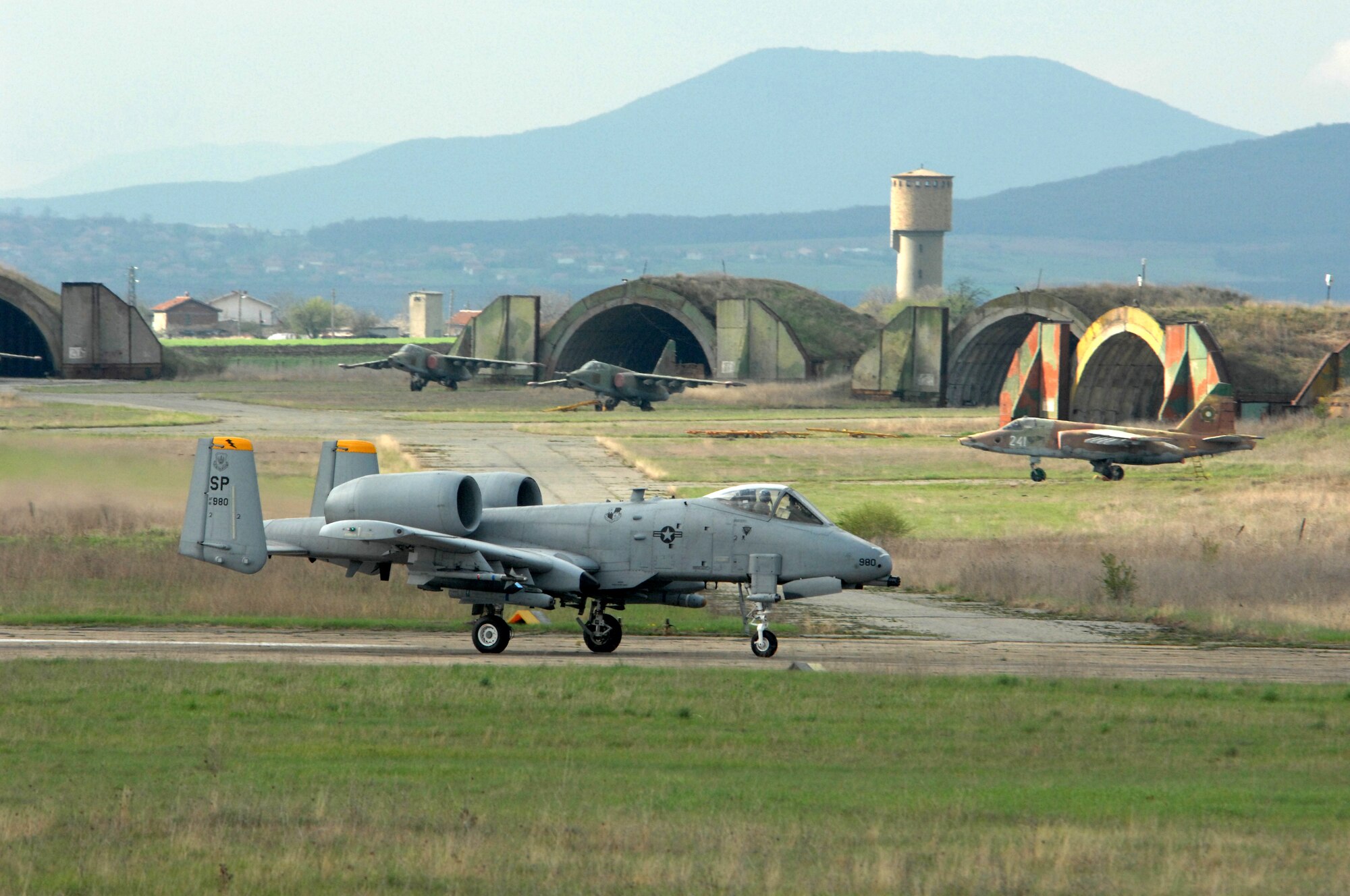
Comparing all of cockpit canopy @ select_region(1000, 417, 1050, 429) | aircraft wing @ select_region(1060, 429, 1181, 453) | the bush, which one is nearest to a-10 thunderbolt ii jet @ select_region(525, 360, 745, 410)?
cockpit canopy @ select_region(1000, 417, 1050, 429)

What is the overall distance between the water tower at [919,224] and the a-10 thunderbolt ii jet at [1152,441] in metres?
131

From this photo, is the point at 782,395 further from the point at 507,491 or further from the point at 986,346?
the point at 507,491

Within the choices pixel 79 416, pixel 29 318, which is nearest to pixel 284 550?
pixel 79 416

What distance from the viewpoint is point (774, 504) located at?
68.5 feet

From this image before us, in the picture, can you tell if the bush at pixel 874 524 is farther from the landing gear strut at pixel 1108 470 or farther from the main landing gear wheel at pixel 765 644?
the landing gear strut at pixel 1108 470

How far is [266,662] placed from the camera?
61.3 feet

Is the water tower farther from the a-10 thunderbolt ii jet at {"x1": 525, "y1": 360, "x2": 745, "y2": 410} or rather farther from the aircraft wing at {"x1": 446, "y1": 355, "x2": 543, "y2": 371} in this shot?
the a-10 thunderbolt ii jet at {"x1": 525, "y1": 360, "x2": 745, "y2": 410}

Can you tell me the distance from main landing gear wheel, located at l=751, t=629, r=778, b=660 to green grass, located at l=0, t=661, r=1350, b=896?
7.89 ft

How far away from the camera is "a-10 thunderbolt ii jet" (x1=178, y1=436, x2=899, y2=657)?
20266mm

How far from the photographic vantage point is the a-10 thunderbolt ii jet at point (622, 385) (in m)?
81.6

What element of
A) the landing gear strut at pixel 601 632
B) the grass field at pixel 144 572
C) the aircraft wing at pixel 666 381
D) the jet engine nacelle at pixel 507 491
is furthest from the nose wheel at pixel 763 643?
the aircraft wing at pixel 666 381

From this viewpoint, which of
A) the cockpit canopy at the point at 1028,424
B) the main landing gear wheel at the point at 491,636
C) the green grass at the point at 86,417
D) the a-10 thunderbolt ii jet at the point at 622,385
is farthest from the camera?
the a-10 thunderbolt ii jet at the point at 622,385

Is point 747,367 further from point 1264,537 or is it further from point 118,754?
point 118,754

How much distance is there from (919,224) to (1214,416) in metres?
137
